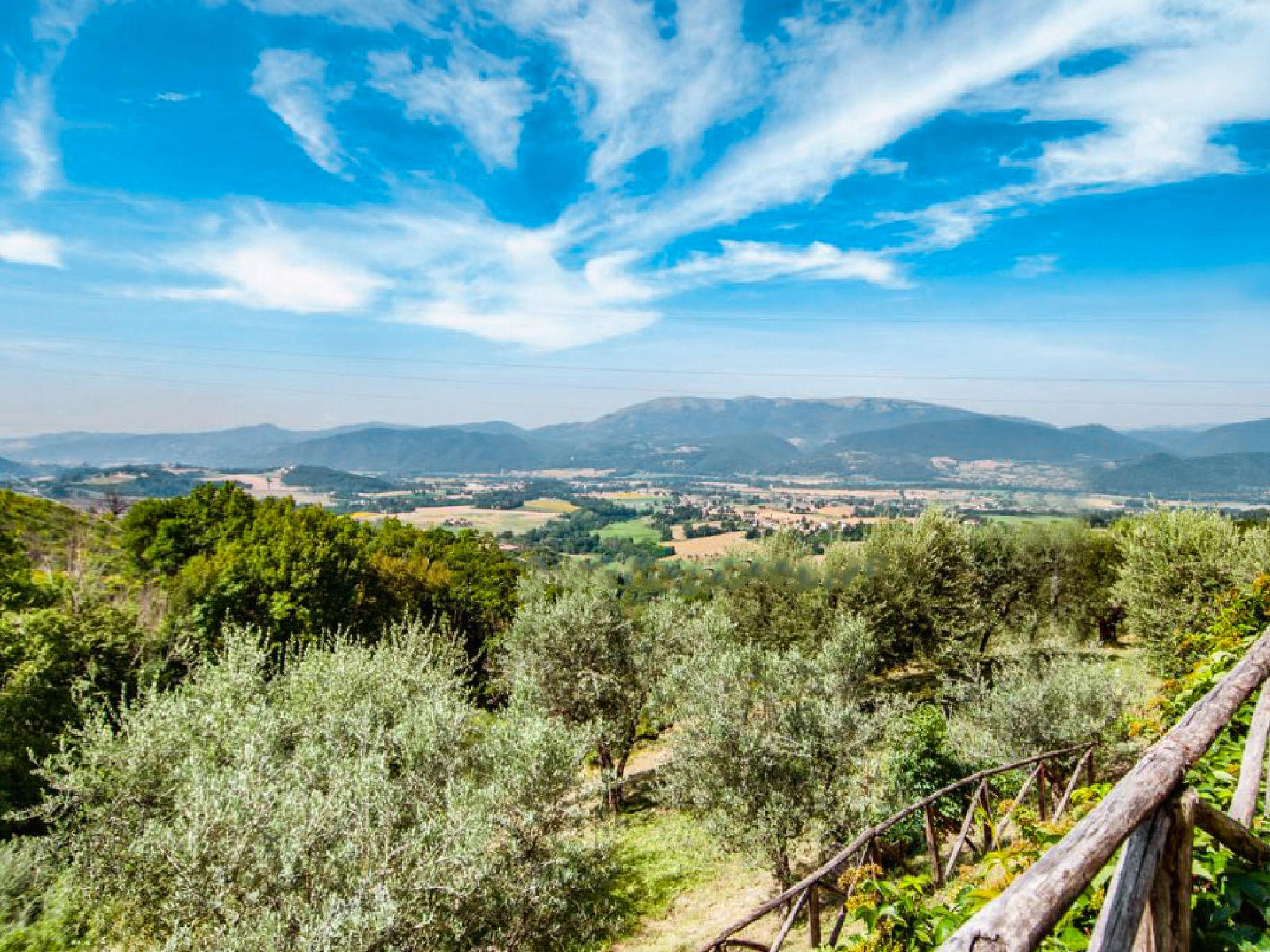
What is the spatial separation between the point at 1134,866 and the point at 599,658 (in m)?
20.9

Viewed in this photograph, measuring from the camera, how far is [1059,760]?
15.7 m

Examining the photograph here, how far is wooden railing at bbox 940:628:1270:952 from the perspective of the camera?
1.67 meters

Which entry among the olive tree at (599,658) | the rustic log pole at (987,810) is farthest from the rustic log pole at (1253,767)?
the olive tree at (599,658)

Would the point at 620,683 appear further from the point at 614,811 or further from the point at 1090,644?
the point at 1090,644

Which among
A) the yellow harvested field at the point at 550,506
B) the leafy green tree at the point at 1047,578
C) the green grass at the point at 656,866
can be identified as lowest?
the yellow harvested field at the point at 550,506

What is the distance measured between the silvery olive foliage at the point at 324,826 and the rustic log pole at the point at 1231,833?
28.6 ft

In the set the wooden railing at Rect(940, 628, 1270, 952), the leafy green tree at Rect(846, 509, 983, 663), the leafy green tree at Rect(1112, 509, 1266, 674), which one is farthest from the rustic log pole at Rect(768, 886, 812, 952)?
the leafy green tree at Rect(1112, 509, 1266, 674)

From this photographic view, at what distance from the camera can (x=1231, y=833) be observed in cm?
252

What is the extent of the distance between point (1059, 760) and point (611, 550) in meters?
75.1

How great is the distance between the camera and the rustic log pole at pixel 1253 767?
367 cm

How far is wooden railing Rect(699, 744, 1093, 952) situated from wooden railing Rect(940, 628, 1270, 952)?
12.9ft

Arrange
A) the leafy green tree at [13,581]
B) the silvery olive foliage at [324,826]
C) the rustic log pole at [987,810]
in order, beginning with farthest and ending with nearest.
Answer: the leafy green tree at [13,581], the rustic log pole at [987,810], the silvery olive foliage at [324,826]

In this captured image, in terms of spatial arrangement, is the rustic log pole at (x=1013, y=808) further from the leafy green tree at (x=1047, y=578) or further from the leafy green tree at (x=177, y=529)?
the leafy green tree at (x=177, y=529)

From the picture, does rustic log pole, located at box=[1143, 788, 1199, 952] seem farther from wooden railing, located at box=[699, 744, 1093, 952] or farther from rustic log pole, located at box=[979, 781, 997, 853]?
rustic log pole, located at box=[979, 781, 997, 853]
